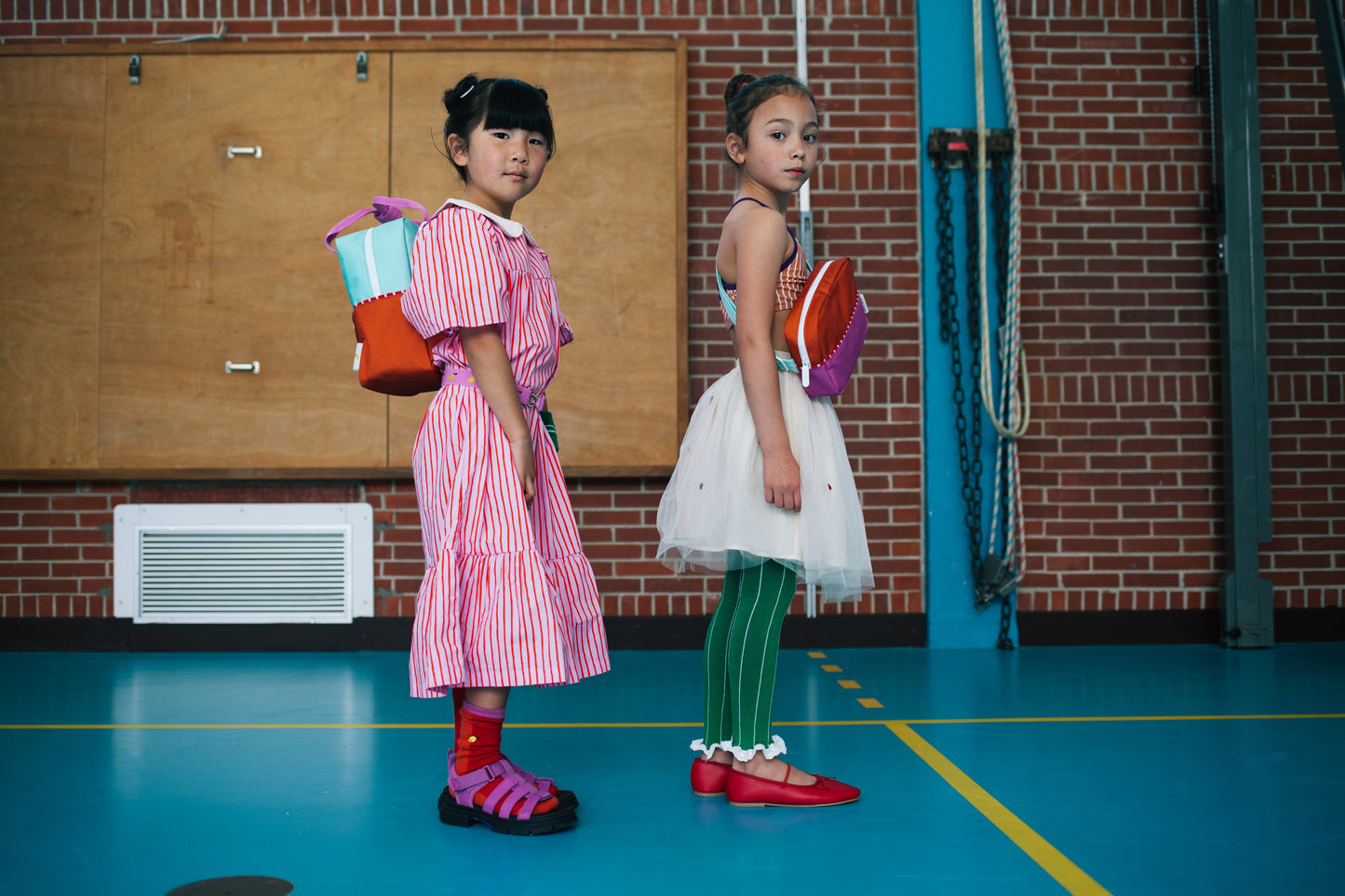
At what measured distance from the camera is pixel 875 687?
10.6 ft

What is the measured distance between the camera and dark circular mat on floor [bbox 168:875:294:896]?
63.7 inches

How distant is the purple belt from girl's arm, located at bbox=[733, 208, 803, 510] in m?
0.41

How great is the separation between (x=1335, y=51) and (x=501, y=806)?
104 inches

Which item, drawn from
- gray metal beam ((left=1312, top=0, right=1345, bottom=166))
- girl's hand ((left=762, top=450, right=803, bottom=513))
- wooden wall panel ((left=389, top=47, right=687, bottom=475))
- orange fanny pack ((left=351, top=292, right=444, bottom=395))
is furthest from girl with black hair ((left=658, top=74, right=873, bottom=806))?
wooden wall panel ((left=389, top=47, right=687, bottom=475))

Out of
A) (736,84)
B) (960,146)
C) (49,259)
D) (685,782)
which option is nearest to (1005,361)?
(960,146)

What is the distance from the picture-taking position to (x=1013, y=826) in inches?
75.8

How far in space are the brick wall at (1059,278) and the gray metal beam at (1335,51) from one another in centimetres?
150

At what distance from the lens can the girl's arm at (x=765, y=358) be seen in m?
1.95

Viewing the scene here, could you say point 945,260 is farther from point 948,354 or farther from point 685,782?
point 685,782

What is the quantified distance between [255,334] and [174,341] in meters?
0.31

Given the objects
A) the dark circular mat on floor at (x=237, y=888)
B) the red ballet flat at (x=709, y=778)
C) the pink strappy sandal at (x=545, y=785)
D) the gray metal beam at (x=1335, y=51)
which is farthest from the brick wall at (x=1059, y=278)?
the dark circular mat on floor at (x=237, y=888)

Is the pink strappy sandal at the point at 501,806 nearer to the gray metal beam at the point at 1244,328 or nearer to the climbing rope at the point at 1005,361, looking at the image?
the climbing rope at the point at 1005,361

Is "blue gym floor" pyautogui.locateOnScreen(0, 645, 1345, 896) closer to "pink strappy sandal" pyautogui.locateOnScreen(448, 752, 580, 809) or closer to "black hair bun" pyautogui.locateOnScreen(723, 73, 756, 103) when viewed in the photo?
"pink strappy sandal" pyautogui.locateOnScreen(448, 752, 580, 809)

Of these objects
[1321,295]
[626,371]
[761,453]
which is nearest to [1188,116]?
[1321,295]
